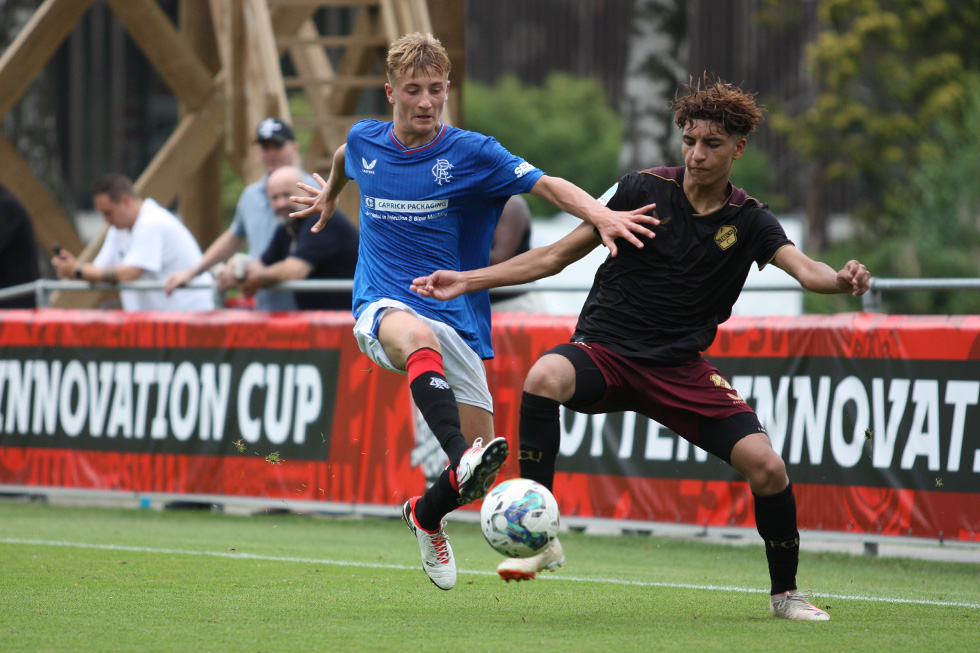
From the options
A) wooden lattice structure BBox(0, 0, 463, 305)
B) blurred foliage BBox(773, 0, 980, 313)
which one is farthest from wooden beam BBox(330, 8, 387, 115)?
blurred foliage BBox(773, 0, 980, 313)

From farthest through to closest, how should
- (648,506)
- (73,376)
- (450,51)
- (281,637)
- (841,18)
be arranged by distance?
(841,18) < (450,51) < (73,376) < (648,506) < (281,637)

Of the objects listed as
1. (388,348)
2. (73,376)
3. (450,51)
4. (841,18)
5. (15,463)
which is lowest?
(15,463)

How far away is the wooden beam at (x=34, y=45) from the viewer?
556 inches

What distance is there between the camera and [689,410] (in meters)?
5.64

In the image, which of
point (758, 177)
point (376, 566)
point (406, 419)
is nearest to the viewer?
point (376, 566)

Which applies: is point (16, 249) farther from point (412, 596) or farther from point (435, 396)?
point (435, 396)

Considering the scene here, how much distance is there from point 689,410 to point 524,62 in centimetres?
4503

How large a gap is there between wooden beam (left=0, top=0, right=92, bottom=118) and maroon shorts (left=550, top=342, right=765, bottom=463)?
33.8 feet

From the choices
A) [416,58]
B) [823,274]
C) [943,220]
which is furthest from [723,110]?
[943,220]

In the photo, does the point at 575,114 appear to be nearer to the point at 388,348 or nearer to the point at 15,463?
the point at 15,463

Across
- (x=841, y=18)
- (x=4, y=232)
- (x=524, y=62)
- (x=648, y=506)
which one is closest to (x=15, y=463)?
(x=4, y=232)

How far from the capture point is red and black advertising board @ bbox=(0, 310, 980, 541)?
7.76 meters

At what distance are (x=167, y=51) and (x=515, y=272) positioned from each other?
9.46 meters

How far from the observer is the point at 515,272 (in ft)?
18.5
